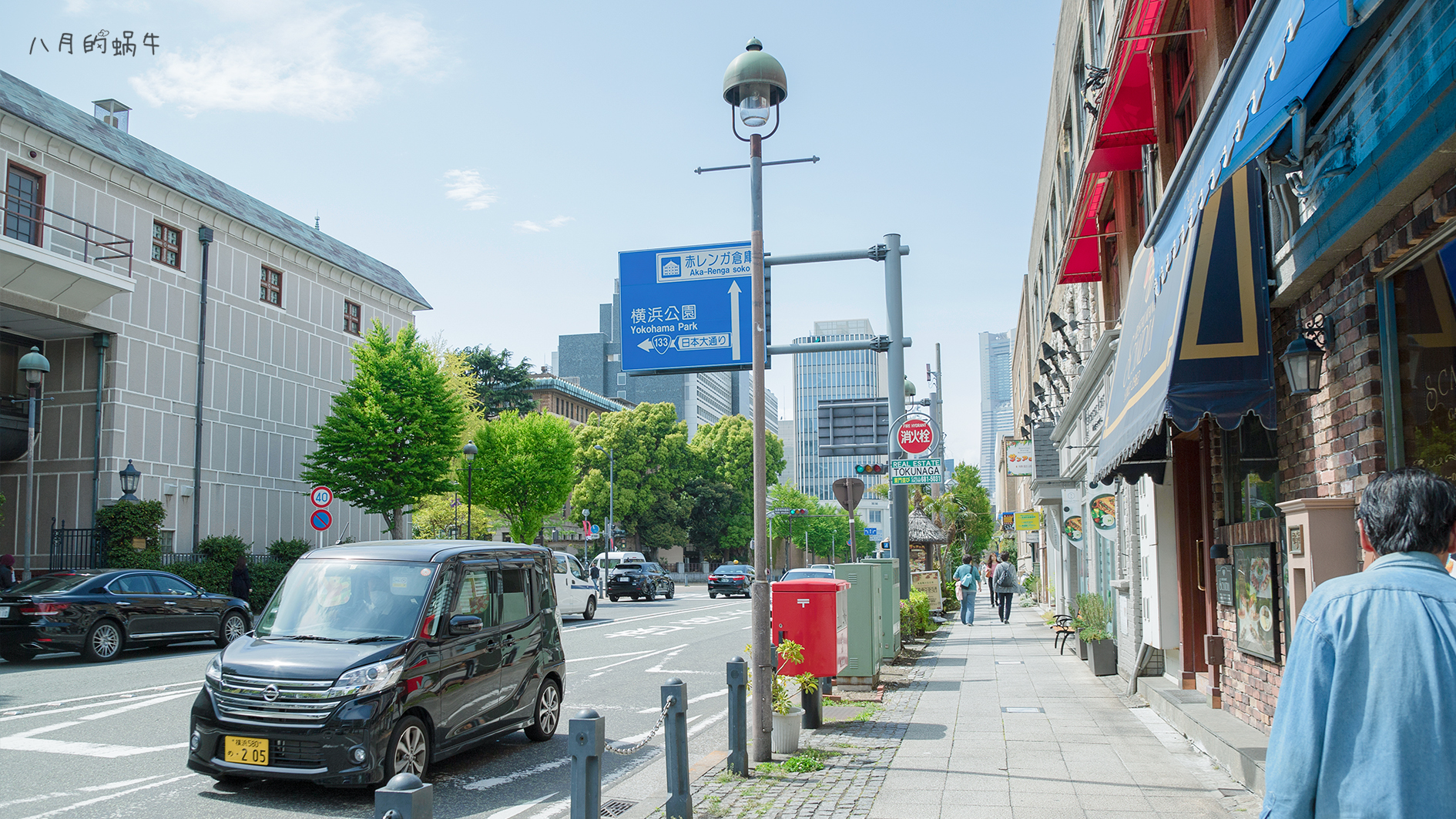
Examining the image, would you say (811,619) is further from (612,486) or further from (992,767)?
(612,486)

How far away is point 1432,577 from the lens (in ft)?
8.18

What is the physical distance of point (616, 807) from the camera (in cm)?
696

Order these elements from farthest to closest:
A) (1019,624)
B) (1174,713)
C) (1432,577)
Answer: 1. (1019,624)
2. (1174,713)
3. (1432,577)

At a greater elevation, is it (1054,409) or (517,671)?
(1054,409)

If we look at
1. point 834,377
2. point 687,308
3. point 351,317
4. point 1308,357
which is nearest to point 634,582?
point 351,317

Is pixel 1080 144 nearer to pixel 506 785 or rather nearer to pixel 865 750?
pixel 865 750

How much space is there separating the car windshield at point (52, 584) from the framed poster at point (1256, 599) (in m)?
16.6

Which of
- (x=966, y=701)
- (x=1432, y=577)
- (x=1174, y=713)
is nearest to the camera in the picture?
(x=1432, y=577)

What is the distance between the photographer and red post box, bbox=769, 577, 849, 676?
411 inches

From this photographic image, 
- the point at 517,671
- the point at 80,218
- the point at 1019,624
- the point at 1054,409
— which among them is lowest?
the point at 1019,624

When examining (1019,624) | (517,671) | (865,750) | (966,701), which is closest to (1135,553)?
(966,701)

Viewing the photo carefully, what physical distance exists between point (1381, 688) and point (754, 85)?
7024 millimetres

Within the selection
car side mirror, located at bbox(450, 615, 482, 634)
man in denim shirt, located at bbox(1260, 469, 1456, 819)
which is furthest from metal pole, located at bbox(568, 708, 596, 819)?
man in denim shirt, located at bbox(1260, 469, 1456, 819)

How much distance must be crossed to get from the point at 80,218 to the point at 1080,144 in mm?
25888
